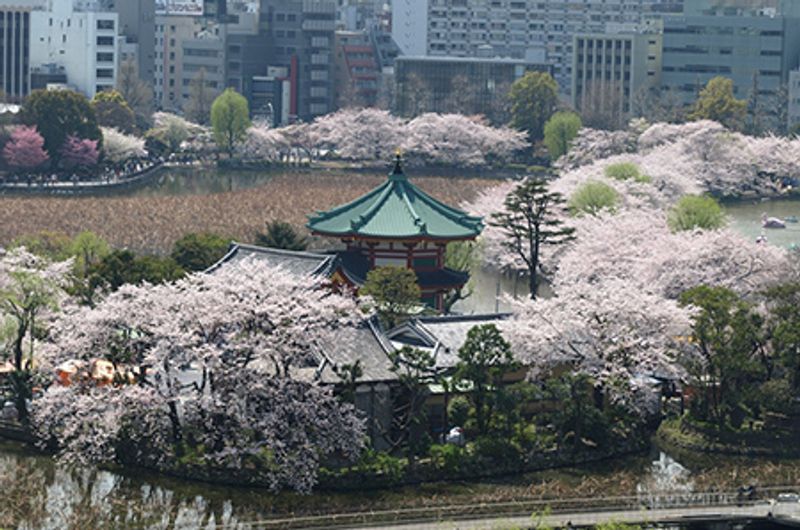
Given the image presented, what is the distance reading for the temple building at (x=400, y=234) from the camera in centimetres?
4022

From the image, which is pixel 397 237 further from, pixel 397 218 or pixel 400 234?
pixel 397 218

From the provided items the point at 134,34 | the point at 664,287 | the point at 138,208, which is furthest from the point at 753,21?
the point at 664,287

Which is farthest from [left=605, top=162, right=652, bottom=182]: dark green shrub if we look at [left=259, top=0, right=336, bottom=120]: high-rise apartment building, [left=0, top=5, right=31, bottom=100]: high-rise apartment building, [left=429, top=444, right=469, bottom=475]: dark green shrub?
[left=259, top=0, right=336, bottom=120]: high-rise apartment building

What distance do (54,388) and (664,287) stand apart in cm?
1381

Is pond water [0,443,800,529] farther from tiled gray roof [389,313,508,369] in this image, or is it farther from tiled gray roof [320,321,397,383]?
tiled gray roof [389,313,508,369]

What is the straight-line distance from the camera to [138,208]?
208 feet

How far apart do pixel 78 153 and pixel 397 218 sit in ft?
121

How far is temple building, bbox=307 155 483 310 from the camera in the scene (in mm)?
40219

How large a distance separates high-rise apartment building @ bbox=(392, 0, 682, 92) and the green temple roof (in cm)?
7933

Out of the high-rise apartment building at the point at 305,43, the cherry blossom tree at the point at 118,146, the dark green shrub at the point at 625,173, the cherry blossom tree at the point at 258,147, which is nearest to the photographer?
the dark green shrub at the point at 625,173

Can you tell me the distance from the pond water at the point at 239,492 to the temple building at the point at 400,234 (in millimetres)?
9386

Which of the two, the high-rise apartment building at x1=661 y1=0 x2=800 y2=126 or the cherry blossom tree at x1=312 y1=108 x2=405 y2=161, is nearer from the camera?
the cherry blossom tree at x1=312 y1=108 x2=405 y2=161

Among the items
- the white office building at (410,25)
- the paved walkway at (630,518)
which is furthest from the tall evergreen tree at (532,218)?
the white office building at (410,25)

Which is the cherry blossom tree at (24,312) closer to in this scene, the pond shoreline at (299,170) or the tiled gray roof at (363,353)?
the tiled gray roof at (363,353)
